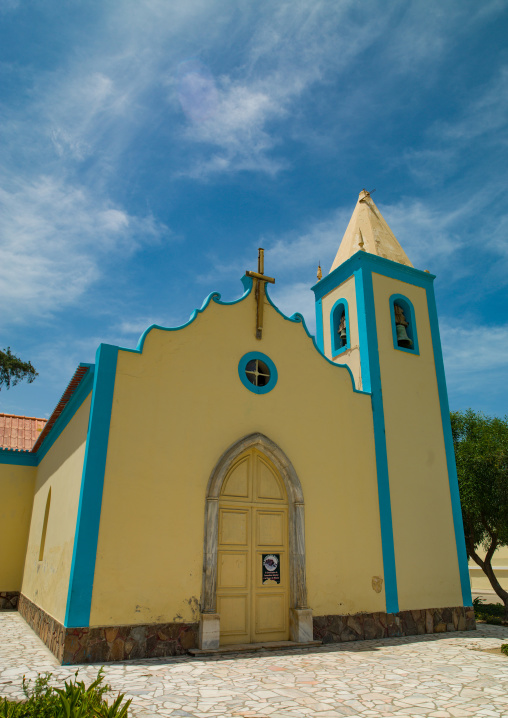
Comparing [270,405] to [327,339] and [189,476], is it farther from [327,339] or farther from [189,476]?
[327,339]

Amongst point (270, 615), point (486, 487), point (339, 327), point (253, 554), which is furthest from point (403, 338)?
point (270, 615)

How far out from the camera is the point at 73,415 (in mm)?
9742

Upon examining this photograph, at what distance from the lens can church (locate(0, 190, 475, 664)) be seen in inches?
289

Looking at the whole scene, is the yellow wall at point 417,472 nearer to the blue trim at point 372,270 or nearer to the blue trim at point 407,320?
the blue trim at point 407,320

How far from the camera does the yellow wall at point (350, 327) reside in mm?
11514

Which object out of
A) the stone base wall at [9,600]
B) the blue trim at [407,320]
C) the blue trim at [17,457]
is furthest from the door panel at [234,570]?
the blue trim at [17,457]

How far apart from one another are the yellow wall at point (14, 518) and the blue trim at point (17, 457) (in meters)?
0.11

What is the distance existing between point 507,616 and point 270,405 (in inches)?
318

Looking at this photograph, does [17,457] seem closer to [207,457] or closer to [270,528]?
[207,457]

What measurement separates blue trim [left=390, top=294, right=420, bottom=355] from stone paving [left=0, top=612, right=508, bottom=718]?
6.12m

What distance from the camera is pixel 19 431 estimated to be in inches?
639

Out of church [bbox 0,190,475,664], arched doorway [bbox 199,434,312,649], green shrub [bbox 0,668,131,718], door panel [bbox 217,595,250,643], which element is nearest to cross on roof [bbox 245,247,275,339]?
church [bbox 0,190,475,664]

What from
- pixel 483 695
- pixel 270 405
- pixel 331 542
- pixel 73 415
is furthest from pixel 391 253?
pixel 483 695

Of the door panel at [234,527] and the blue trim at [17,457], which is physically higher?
the blue trim at [17,457]
